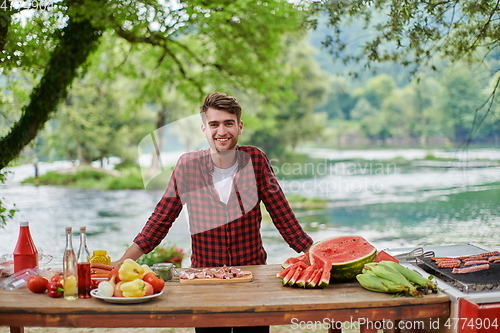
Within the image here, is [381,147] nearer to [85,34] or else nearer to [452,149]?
[452,149]

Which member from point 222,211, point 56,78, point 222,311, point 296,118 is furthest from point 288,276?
point 296,118

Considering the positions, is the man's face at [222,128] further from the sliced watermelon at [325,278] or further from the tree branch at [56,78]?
the tree branch at [56,78]

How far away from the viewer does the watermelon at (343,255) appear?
8.55ft

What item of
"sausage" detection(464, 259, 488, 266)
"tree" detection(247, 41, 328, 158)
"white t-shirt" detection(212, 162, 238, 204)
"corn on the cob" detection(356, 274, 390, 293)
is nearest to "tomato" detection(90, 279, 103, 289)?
"white t-shirt" detection(212, 162, 238, 204)

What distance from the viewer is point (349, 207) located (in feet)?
80.8

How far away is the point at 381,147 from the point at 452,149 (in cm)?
436

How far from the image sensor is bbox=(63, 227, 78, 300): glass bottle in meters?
2.40

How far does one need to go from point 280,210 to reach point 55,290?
1262 millimetres

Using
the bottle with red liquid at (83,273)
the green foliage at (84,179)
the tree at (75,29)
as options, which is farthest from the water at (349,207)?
the bottle with red liquid at (83,273)

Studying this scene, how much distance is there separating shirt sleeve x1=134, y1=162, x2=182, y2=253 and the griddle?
1.39 meters

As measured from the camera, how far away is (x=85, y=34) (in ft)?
23.2

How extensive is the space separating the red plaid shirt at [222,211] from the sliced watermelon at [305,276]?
387mm

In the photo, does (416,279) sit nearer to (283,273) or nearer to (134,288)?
(283,273)

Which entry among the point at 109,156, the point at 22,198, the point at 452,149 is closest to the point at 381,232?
the point at 452,149
